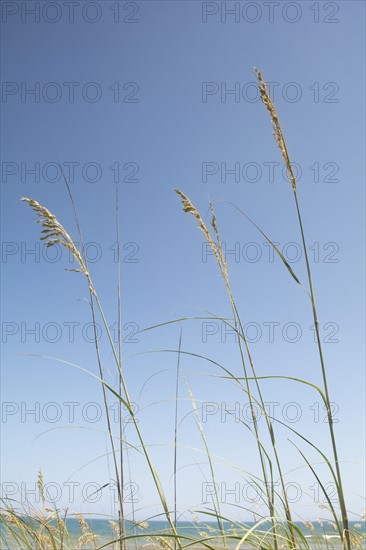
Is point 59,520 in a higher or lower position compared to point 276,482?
lower

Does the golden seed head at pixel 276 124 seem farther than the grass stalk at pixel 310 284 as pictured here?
Yes

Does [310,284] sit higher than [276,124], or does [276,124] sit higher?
[276,124]

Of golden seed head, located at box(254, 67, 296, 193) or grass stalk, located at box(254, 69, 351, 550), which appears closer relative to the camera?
grass stalk, located at box(254, 69, 351, 550)

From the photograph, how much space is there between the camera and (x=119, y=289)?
2521 millimetres

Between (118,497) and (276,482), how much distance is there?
717mm

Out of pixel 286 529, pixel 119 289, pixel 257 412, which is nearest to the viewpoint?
pixel 286 529

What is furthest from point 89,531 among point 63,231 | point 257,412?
point 63,231

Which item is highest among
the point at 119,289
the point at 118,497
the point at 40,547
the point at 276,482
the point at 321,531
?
the point at 119,289

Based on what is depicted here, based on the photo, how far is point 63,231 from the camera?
208cm

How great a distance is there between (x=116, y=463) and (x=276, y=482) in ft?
2.36

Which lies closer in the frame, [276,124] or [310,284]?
[310,284]

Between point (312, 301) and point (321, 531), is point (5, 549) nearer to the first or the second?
point (321, 531)

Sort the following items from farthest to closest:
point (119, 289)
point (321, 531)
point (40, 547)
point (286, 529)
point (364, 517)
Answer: point (321, 531)
point (364, 517)
point (119, 289)
point (40, 547)
point (286, 529)

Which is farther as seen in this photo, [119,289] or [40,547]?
[119,289]
